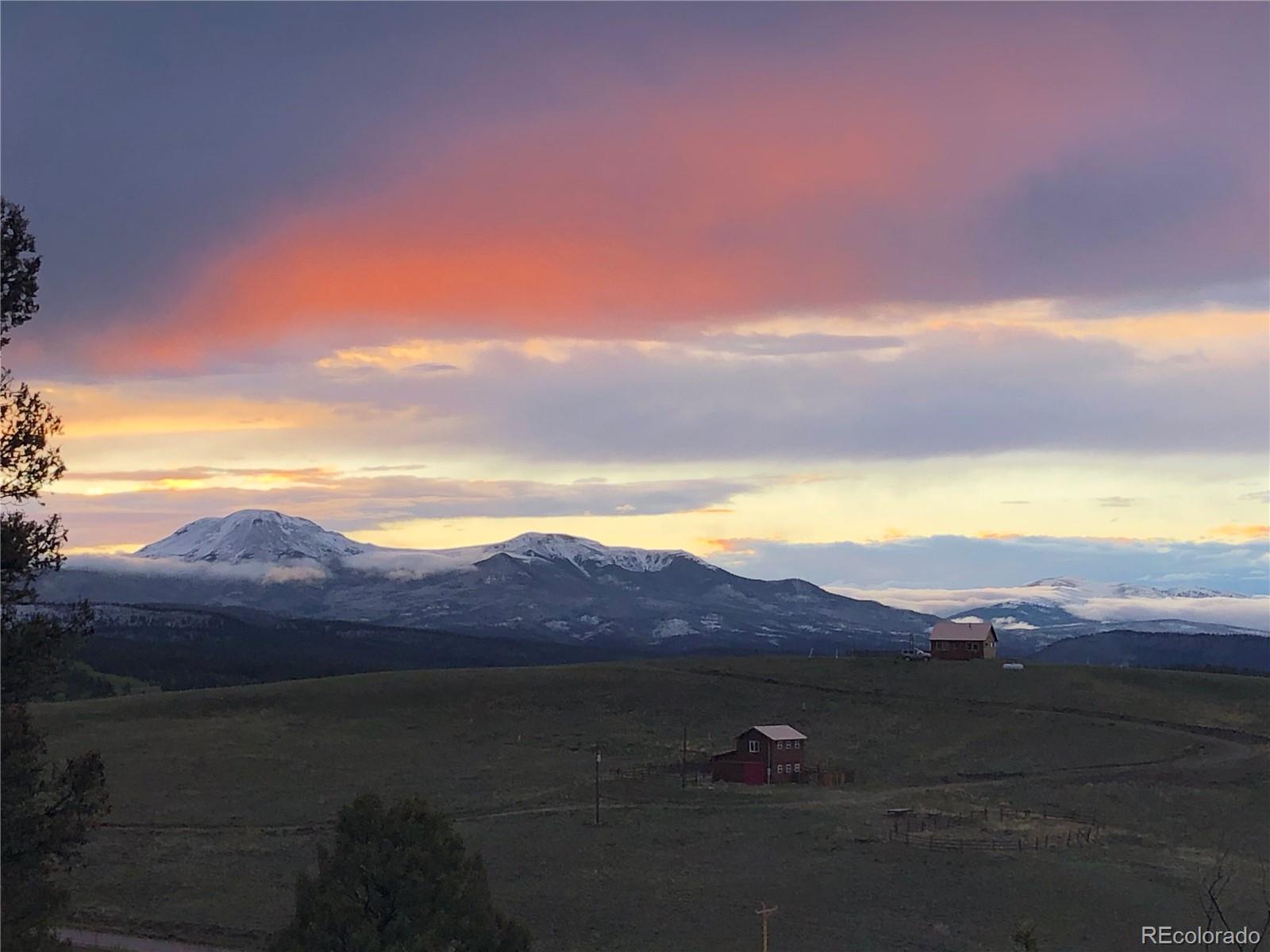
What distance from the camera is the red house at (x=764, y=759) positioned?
87.4m

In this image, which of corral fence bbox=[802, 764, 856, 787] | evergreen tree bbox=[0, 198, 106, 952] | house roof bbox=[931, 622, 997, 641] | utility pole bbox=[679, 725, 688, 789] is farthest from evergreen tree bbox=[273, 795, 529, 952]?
house roof bbox=[931, 622, 997, 641]

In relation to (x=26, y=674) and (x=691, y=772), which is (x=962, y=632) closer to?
(x=691, y=772)

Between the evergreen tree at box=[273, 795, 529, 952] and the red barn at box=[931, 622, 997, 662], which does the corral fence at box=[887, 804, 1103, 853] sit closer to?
the evergreen tree at box=[273, 795, 529, 952]

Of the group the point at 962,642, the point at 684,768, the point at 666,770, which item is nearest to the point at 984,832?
the point at 684,768

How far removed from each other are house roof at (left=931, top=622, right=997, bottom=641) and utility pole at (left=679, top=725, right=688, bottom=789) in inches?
1880

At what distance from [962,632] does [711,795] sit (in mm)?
69286

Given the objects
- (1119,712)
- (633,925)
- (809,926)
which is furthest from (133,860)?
(1119,712)

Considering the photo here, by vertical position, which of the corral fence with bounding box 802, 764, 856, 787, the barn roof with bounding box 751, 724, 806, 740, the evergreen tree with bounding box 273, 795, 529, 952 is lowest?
the corral fence with bounding box 802, 764, 856, 787

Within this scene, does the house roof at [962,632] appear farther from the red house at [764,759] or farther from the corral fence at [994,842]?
the corral fence at [994,842]

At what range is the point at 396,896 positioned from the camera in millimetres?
29484

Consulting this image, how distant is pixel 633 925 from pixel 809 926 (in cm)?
699

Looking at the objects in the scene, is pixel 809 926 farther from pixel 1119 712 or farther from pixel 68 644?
pixel 1119 712

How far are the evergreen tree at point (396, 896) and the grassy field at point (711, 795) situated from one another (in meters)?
21.0

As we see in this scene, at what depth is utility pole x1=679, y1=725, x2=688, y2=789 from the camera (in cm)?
8328
